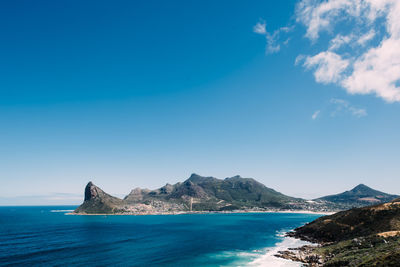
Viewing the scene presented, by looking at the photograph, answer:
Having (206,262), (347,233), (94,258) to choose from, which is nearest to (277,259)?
(206,262)

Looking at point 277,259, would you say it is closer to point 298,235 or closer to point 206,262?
point 206,262

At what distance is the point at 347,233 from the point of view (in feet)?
340

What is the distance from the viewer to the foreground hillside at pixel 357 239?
203ft

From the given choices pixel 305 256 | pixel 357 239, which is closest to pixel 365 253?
pixel 357 239

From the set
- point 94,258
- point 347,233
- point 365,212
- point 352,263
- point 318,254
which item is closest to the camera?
point 352,263

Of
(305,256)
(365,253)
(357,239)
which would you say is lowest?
(305,256)

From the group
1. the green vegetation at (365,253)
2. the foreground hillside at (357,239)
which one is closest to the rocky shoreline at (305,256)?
the foreground hillside at (357,239)

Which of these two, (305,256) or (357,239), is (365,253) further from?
(305,256)

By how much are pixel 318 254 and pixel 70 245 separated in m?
117

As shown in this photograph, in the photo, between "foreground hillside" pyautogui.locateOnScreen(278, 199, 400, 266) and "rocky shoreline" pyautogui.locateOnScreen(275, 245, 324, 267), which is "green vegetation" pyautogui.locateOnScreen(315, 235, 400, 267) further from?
"rocky shoreline" pyautogui.locateOnScreen(275, 245, 324, 267)

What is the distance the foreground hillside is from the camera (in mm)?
61906

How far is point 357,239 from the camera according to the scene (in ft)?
278

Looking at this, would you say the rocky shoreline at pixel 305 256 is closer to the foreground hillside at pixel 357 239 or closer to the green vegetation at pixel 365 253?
the foreground hillside at pixel 357 239

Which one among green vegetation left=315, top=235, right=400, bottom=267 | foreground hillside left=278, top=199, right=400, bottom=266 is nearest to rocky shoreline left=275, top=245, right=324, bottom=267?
foreground hillside left=278, top=199, right=400, bottom=266
